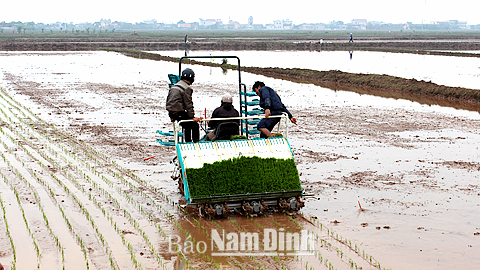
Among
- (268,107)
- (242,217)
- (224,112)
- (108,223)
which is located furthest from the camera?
(268,107)

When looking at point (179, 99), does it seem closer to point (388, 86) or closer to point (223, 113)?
point (223, 113)

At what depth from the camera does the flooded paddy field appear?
285 inches

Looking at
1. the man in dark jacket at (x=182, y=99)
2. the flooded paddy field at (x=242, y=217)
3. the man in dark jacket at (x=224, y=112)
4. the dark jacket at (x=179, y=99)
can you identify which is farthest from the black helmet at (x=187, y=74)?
the flooded paddy field at (x=242, y=217)

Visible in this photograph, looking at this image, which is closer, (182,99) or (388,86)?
(182,99)

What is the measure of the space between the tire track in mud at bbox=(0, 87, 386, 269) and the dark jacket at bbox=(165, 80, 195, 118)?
1528mm

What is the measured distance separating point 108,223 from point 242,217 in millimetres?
1986

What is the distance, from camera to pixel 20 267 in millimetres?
6867

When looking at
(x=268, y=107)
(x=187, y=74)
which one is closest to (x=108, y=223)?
(x=187, y=74)

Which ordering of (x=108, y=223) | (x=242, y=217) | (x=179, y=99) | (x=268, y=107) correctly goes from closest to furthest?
(x=108, y=223) < (x=242, y=217) < (x=179, y=99) < (x=268, y=107)

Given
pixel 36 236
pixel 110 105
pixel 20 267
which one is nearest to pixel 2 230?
pixel 36 236

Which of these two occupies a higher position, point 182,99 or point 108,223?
point 182,99

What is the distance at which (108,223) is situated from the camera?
8484mm

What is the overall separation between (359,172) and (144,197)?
14.3 ft

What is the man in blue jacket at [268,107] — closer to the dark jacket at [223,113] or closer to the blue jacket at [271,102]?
the blue jacket at [271,102]
